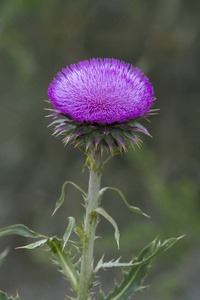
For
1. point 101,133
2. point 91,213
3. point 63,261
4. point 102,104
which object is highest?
point 102,104

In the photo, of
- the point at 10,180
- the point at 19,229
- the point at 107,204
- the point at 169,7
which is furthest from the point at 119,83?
the point at 10,180

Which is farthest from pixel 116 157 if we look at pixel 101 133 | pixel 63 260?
pixel 101 133

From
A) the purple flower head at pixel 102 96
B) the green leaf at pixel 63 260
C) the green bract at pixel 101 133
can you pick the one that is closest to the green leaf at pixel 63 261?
the green leaf at pixel 63 260

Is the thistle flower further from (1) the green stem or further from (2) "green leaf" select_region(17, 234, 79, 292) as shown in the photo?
(2) "green leaf" select_region(17, 234, 79, 292)

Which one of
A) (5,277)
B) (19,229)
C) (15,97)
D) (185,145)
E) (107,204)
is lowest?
(5,277)

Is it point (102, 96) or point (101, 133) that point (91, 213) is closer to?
point (101, 133)

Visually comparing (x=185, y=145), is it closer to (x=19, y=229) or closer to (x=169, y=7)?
(x=169, y=7)
